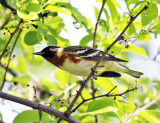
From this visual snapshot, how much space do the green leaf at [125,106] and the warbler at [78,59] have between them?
2.23ft

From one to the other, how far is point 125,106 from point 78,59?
1046 mm

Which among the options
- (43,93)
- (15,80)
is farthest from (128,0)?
(43,93)

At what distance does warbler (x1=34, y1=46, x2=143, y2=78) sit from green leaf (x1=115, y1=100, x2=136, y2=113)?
2.23ft

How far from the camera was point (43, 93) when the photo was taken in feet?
15.1

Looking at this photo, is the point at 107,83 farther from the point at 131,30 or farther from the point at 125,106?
the point at 131,30

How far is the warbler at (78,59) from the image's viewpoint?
329cm

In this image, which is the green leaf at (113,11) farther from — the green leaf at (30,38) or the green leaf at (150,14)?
the green leaf at (30,38)

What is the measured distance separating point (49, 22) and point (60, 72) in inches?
37.3

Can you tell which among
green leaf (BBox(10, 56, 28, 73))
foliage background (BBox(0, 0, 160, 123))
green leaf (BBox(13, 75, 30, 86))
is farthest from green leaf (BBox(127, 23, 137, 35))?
green leaf (BBox(10, 56, 28, 73))

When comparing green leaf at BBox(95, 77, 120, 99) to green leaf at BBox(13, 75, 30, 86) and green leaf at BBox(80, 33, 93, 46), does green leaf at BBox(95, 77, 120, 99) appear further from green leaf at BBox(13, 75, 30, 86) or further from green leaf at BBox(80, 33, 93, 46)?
green leaf at BBox(13, 75, 30, 86)

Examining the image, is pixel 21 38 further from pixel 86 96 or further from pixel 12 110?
pixel 86 96

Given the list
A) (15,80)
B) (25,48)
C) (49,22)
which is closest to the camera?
(49,22)

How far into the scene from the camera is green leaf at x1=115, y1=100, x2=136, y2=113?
251cm

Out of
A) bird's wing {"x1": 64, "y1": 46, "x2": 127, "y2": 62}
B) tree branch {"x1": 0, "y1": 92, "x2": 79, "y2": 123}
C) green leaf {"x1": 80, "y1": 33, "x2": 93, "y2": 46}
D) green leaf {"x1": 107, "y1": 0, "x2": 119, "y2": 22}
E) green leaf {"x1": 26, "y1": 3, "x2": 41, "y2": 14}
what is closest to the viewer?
green leaf {"x1": 26, "y1": 3, "x2": 41, "y2": 14}
